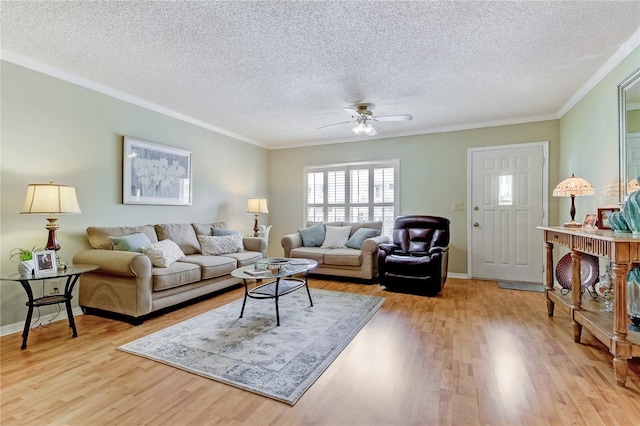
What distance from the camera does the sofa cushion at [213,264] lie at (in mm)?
→ 3494

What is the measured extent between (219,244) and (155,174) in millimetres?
1238

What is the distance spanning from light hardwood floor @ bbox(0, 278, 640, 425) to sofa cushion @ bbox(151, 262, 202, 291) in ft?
1.38

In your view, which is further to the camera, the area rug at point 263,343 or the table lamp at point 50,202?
the table lamp at point 50,202

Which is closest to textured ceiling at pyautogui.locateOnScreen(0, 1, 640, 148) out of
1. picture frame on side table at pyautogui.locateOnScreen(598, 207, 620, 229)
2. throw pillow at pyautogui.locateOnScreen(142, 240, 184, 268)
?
picture frame on side table at pyautogui.locateOnScreen(598, 207, 620, 229)

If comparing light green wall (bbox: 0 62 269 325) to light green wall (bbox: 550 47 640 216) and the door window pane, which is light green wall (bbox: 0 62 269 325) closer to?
the door window pane

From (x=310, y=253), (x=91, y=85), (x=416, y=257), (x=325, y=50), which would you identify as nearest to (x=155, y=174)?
(x=91, y=85)

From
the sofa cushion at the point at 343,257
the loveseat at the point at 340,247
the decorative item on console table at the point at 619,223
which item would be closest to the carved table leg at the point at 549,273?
the decorative item on console table at the point at 619,223

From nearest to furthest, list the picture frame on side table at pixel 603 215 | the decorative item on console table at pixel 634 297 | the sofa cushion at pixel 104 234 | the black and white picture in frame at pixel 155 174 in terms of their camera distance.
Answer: the decorative item on console table at pixel 634 297, the picture frame on side table at pixel 603 215, the sofa cushion at pixel 104 234, the black and white picture in frame at pixel 155 174

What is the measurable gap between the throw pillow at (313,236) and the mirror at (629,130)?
3.68 m

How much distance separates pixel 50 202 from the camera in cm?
261

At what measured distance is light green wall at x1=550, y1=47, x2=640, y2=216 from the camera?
9.07 ft

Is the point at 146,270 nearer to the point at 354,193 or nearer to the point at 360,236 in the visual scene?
the point at 360,236

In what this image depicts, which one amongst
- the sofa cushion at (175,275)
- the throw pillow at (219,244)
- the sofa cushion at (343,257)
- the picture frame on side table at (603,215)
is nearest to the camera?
the picture frame on side table at (603,215)

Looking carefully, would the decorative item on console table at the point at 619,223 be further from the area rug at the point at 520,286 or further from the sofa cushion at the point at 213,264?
the sofa cushion at the point at 213,264
